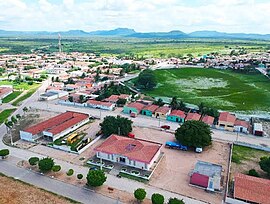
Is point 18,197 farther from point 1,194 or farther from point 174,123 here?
point 174,123

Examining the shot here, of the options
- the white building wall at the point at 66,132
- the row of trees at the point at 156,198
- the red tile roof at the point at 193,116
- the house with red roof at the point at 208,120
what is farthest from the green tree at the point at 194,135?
the white building wall at the point at 66,132

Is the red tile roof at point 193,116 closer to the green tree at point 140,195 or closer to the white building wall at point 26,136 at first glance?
the green tree at point 140,195

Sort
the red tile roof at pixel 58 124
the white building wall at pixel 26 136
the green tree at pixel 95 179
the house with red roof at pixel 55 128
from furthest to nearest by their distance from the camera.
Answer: the red tile roof at pixel 58 124 < the house with red roof at pixel 55 128 < the white building wall at pixel 26 136 < the green tree at pixel 95 179

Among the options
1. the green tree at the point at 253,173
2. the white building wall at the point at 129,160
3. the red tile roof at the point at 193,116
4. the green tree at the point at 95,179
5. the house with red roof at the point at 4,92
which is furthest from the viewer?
the house with red roof at the point at 4,92

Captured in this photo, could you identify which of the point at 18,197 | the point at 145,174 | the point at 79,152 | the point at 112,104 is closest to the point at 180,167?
the point at 145,174

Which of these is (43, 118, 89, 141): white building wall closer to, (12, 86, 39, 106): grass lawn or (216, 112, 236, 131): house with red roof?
(12, 86, 39, 106): grass lawn

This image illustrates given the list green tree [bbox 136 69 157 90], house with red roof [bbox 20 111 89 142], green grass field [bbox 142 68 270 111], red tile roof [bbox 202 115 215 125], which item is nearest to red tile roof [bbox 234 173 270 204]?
red tile roof [bbox 202 115 215 125]
